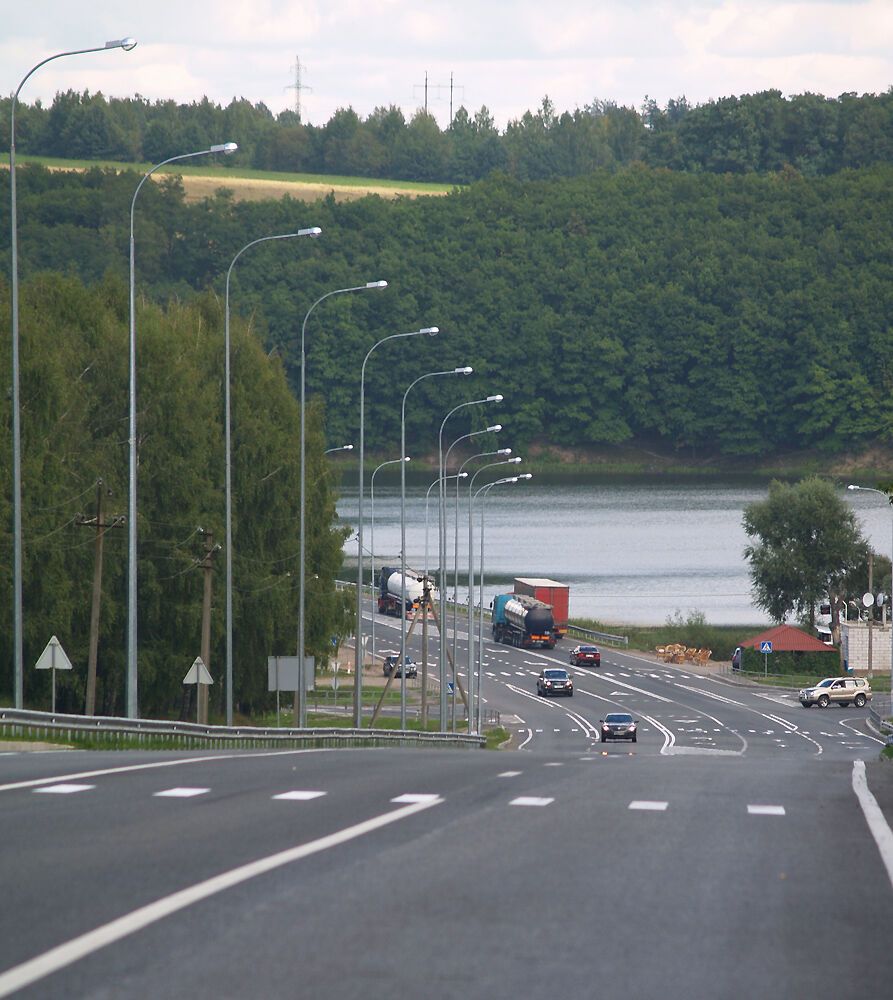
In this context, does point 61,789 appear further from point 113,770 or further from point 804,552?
point 804,552

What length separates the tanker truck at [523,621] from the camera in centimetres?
9956

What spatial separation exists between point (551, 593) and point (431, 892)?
9185 cm

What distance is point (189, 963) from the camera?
707cm

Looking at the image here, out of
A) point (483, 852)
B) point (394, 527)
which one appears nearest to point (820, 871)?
point (483, 852)

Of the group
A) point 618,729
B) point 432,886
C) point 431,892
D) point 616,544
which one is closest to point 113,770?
point 432,886

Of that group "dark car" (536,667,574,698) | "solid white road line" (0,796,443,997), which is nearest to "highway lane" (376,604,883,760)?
"dark car" (536,667,574,698)

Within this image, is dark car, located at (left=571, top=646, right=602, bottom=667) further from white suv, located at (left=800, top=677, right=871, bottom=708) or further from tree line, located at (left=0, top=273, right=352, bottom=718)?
tree line, located at (left=0, top=273, right=352, bottom=718)

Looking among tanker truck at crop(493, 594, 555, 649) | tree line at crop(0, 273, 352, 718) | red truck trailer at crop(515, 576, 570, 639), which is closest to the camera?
tree line at crop(0, 273, 352, 718)

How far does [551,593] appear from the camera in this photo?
100375 mm

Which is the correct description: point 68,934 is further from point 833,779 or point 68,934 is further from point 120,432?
point 120,432

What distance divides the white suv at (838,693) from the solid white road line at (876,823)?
208ft

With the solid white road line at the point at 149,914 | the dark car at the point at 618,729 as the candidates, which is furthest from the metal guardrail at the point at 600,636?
the solid white road line at the point at 149,914

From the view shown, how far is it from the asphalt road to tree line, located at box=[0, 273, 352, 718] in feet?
95.2

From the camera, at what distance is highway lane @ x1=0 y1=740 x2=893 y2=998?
7.02 m
